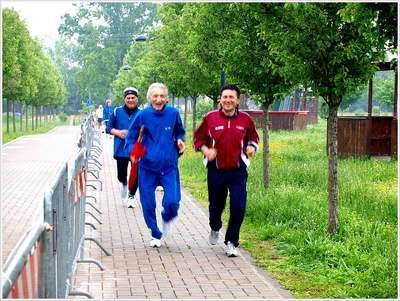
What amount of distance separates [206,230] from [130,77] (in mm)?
59197

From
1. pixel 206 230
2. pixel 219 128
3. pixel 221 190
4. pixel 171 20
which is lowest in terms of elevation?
pixel 206 230

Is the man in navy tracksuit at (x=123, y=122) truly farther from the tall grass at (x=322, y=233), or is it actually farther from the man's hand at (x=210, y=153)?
the man's hand at (x=210, y=153)

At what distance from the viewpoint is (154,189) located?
8859 mm

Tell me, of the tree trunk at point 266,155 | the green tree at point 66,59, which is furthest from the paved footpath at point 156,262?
the green tree at point 66,59

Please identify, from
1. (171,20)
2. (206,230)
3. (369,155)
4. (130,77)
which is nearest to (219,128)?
(206,230)

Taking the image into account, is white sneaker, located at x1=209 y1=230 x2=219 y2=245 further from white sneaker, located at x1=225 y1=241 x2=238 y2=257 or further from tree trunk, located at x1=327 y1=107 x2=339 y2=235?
tree trunk, located at x1=327 y1=107 x2=339 y2=235

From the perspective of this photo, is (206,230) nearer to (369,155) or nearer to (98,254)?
(98,254)

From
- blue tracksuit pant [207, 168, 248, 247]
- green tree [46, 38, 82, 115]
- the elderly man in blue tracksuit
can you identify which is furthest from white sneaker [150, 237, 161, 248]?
green tree [46, 38, 82, 115]

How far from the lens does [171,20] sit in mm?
29781

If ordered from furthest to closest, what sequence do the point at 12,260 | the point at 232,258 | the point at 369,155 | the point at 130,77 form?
the point at 130,77 < the point at 369,155 < the point at 232,258 < the point at 12,260

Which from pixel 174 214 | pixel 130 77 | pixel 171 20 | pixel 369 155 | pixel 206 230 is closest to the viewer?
→ pixel 174 214

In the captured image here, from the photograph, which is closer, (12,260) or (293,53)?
(12,260)

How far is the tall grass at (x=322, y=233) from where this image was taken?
7.05 metres

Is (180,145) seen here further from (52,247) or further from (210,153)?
(52,247)
